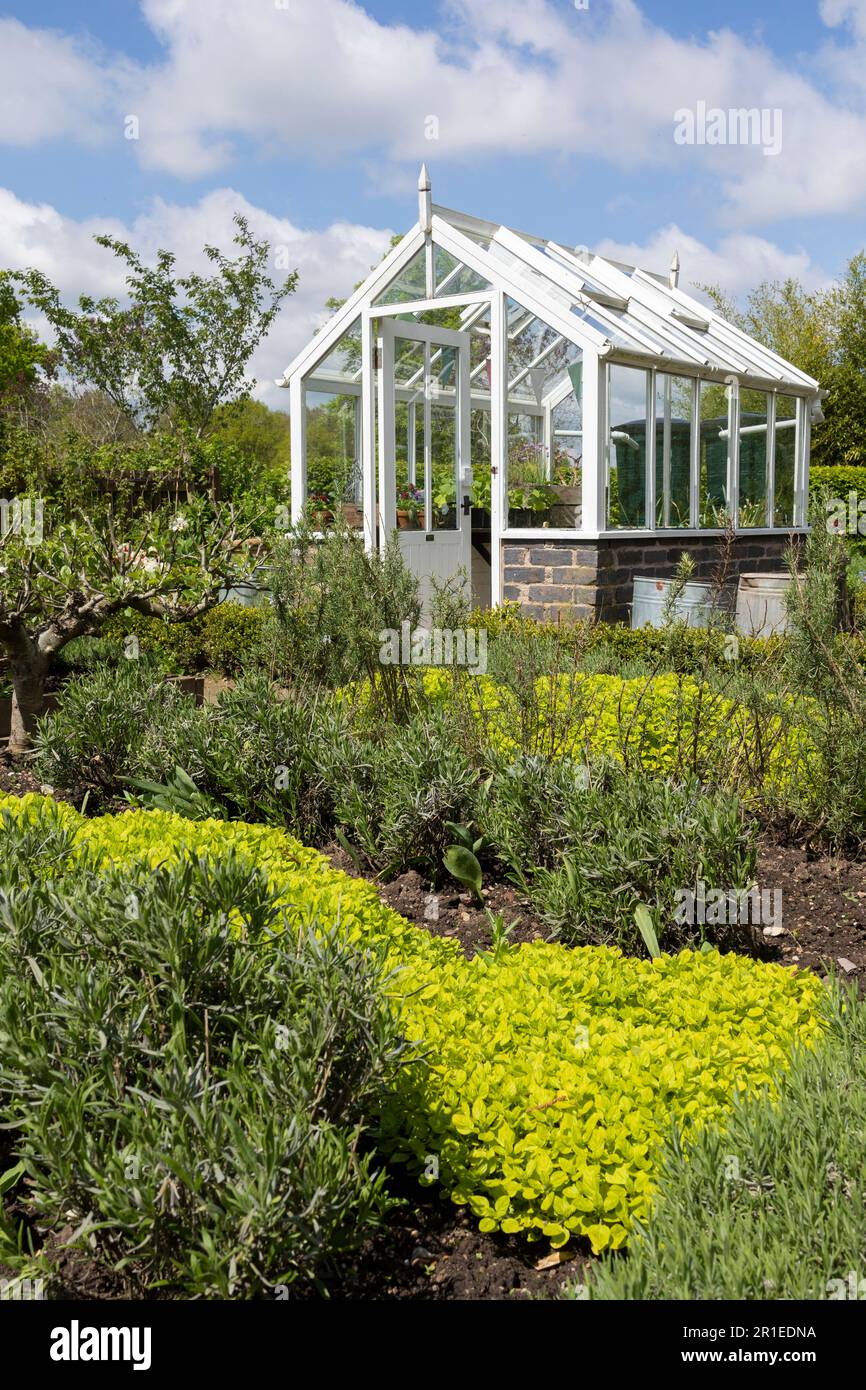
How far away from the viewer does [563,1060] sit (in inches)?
107

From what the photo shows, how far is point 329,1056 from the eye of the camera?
213 centimetres

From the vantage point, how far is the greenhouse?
10.6 meters

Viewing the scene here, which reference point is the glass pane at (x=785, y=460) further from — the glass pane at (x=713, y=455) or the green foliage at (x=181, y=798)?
the green foliage at (x=181, y=798)

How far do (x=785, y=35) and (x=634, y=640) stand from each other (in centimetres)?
439

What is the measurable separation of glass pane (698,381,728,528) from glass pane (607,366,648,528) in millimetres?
1398

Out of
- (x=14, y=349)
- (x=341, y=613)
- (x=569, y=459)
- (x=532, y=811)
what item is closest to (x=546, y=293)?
(x=569, y=459)

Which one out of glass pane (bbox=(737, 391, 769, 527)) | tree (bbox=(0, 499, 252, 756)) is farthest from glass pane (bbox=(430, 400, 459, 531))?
tree (bbox=(0, 499, 252, 756))

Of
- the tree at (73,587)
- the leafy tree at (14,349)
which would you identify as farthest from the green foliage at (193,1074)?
the leafy tree at (14,349)

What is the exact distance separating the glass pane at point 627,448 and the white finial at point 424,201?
2.52 meters

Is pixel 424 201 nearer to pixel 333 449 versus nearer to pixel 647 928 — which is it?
pixel 333 449

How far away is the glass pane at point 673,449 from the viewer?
1141 cm

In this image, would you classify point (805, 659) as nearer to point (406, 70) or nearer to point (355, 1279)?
point (355, 1279)

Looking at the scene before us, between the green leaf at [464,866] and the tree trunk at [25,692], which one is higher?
the tree trunk at [25,692]

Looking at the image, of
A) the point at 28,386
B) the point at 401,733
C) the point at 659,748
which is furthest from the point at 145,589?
the point at 28,386
